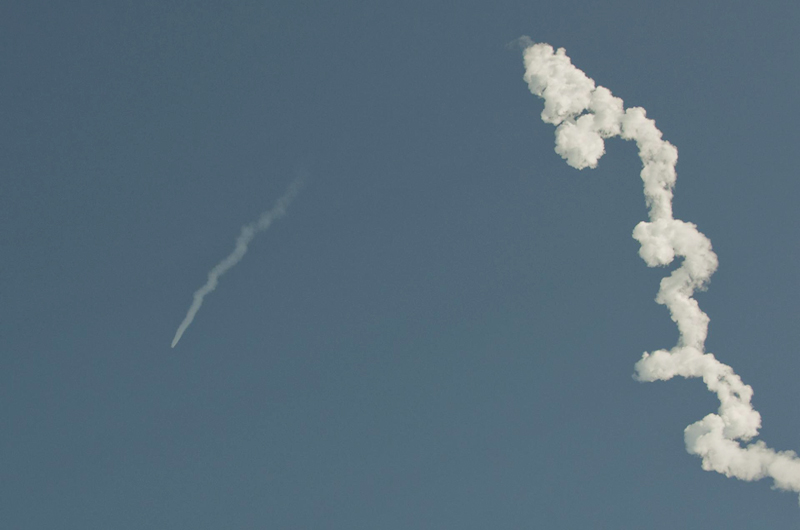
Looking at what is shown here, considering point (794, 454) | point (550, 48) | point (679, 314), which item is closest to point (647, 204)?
point (679, 314)

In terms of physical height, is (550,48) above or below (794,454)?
above

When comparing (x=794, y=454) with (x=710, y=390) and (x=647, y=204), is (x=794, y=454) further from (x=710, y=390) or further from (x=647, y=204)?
(x=647, y=204)

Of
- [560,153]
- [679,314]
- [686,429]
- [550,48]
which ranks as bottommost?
[686,429]

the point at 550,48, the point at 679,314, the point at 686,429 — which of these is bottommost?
the point at 686,429

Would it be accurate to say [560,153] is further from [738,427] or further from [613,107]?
[738,427]

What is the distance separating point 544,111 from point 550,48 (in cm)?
617

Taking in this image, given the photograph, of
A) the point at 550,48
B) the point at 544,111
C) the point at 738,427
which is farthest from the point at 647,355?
the point at 550,48

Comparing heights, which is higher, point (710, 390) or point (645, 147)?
point (645, 147)

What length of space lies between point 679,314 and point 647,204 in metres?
11.3

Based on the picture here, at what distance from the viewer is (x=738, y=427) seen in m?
90.4

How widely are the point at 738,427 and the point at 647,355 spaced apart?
11078 millimetres

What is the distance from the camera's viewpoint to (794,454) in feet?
291

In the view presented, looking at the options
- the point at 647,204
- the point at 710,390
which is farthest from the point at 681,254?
the point at 710,390

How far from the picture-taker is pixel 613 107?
298 feet
